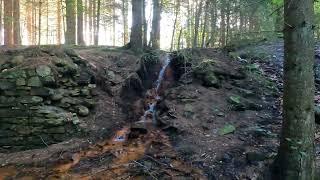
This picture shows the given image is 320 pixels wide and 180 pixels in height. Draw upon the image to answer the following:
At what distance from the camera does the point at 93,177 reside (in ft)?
21.3

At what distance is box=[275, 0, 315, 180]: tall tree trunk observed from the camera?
17.6 ft

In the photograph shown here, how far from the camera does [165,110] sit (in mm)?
Result: 9219

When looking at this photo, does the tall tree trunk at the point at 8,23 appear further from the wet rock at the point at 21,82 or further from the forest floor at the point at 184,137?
the wet rock at the point at 21,82

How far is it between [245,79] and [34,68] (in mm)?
5919

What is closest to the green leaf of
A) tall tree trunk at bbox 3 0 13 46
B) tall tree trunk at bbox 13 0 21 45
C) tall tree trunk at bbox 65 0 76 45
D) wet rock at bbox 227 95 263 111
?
wet rock at bbox 227 95 263 111

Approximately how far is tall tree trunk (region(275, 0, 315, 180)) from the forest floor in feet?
2.89

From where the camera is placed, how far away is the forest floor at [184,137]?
260 inches

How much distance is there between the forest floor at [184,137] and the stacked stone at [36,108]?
349mm

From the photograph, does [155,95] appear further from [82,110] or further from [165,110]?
[82,110]

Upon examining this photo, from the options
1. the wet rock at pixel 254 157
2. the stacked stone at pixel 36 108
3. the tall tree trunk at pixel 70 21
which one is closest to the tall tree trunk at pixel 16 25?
the tall tree trunk at pixel 70 21

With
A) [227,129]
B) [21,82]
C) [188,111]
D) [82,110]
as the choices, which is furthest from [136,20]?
[227,129]

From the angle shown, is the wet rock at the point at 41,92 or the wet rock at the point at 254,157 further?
the wet rock at the point at 41,92

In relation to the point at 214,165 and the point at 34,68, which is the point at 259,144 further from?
the point at 34,68

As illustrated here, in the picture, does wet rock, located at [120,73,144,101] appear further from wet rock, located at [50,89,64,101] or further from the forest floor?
wet rock, located at [50,89,64,101]
